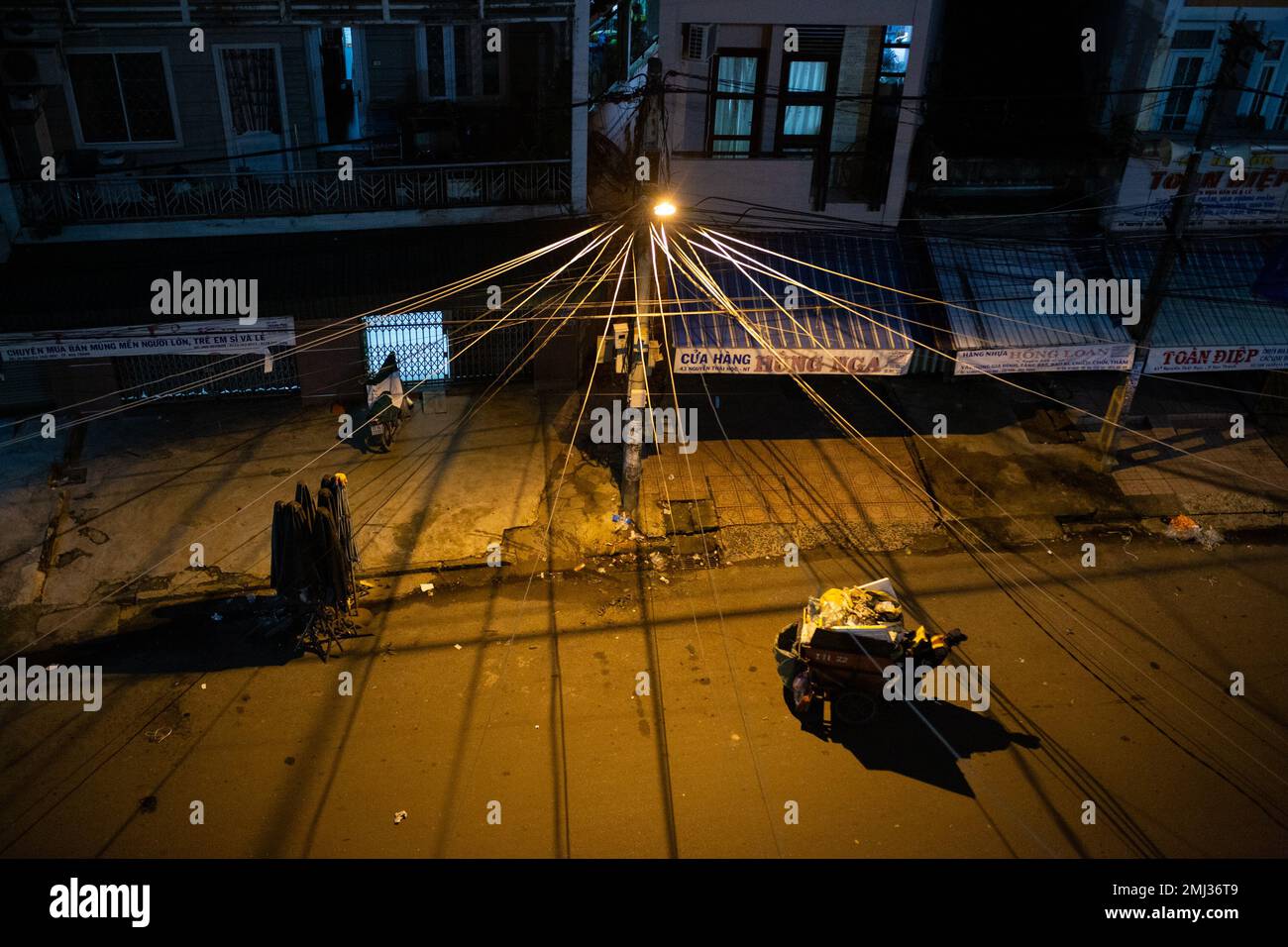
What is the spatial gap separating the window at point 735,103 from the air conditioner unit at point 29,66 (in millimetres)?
10348

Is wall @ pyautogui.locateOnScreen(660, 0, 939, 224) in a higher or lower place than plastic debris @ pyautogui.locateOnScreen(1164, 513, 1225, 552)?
higher

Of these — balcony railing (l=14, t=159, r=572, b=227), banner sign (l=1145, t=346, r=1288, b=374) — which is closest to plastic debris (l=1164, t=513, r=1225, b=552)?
banner sign (l=1145, t=346, r=1288, b=374)

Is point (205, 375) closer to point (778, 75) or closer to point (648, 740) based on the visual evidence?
point (648, 740)

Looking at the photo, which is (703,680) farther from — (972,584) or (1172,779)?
(1172,779)

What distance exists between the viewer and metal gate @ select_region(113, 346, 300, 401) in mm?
15766

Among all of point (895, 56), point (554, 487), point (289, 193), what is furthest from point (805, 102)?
point (289, 193)

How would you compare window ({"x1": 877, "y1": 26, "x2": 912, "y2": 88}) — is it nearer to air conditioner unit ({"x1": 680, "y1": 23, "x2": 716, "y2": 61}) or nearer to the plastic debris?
air conditioner unit ({"x1": 680, "y1": 23, "x2": 716, "y2": 61})

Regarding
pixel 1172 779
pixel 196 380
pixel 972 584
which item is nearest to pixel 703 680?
pixel 972 584

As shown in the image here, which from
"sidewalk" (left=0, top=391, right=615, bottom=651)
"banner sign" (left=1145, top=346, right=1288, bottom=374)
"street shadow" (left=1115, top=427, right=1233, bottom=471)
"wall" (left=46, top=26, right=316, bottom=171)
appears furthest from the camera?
"street shadow" (left=1115, top=427, right=1233, bottom=471)

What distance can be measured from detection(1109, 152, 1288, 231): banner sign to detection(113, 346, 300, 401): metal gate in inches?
609

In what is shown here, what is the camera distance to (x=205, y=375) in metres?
16.1

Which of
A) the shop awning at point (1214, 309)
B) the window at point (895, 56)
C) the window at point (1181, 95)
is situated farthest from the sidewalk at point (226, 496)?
the window at point (1181, 95)

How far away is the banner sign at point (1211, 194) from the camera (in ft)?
52.3

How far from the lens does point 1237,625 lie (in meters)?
12.5
